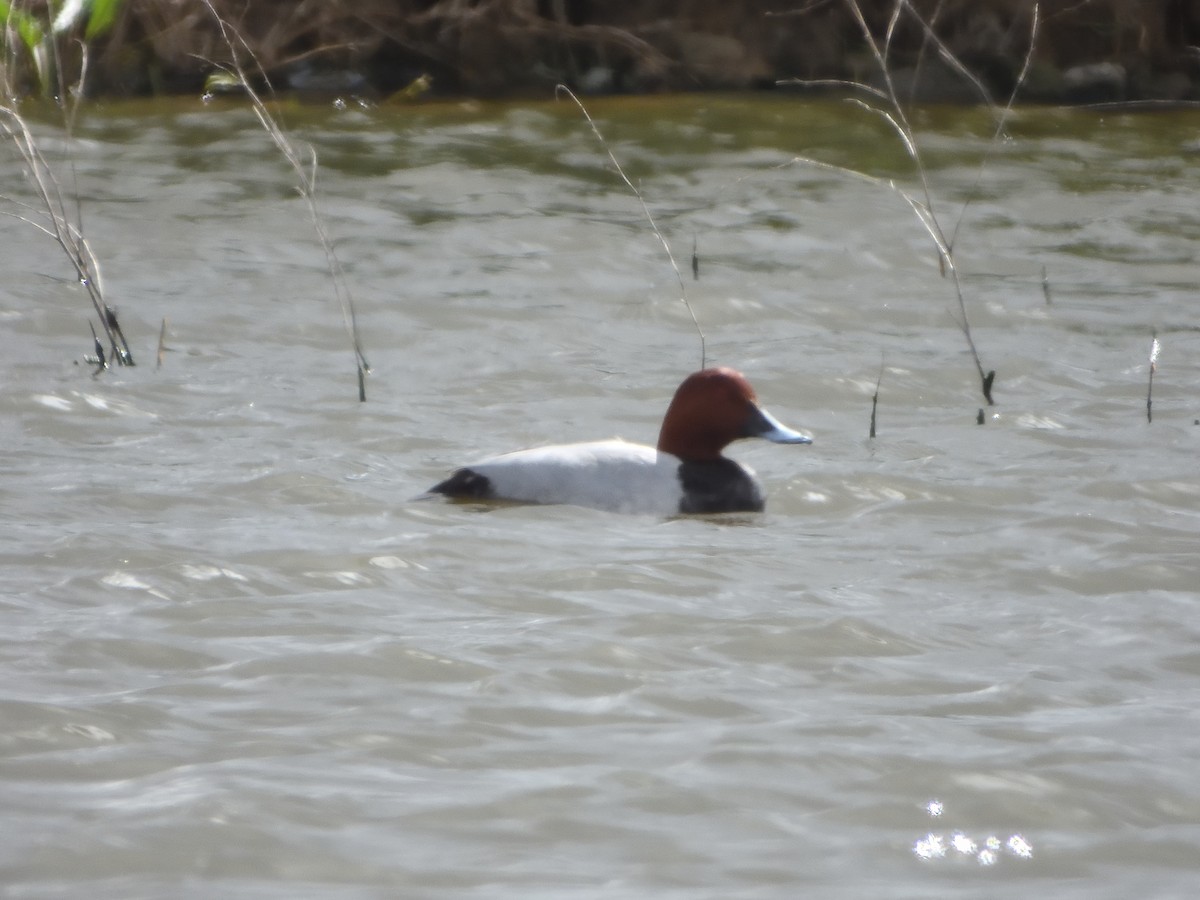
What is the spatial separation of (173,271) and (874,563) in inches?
209

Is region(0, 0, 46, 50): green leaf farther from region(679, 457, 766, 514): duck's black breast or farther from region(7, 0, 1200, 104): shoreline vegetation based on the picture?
region(7, 0, 1200, 104): shoreline vegetation

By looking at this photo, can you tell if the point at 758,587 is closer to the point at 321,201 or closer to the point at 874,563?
the point at 874,563

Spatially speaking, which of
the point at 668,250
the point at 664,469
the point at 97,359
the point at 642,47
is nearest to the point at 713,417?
the point at 664,469

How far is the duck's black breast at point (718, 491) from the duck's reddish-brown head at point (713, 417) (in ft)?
0.52

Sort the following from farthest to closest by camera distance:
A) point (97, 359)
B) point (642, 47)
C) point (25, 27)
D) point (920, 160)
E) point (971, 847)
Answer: point (642, 47), point (25, 27), point (920, 160), point (97, 359), point (971, 847)

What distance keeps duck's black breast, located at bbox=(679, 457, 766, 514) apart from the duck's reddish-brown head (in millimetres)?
158

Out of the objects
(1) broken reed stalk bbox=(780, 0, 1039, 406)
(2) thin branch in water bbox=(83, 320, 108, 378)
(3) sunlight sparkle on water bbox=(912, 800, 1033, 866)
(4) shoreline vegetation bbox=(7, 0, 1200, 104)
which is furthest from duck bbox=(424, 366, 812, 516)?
(4) shoreline vegetation bbox=(7, 0, 1200, 104)

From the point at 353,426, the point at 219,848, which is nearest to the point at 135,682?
the point at 219,848

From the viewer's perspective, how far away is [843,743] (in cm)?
378

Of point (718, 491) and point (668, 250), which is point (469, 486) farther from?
point (668, 250)

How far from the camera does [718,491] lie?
6098 millimetres

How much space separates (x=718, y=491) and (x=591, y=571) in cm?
112

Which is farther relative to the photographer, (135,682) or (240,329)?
(240,329)

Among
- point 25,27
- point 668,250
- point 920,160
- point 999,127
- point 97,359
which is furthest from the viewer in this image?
point 25,27
